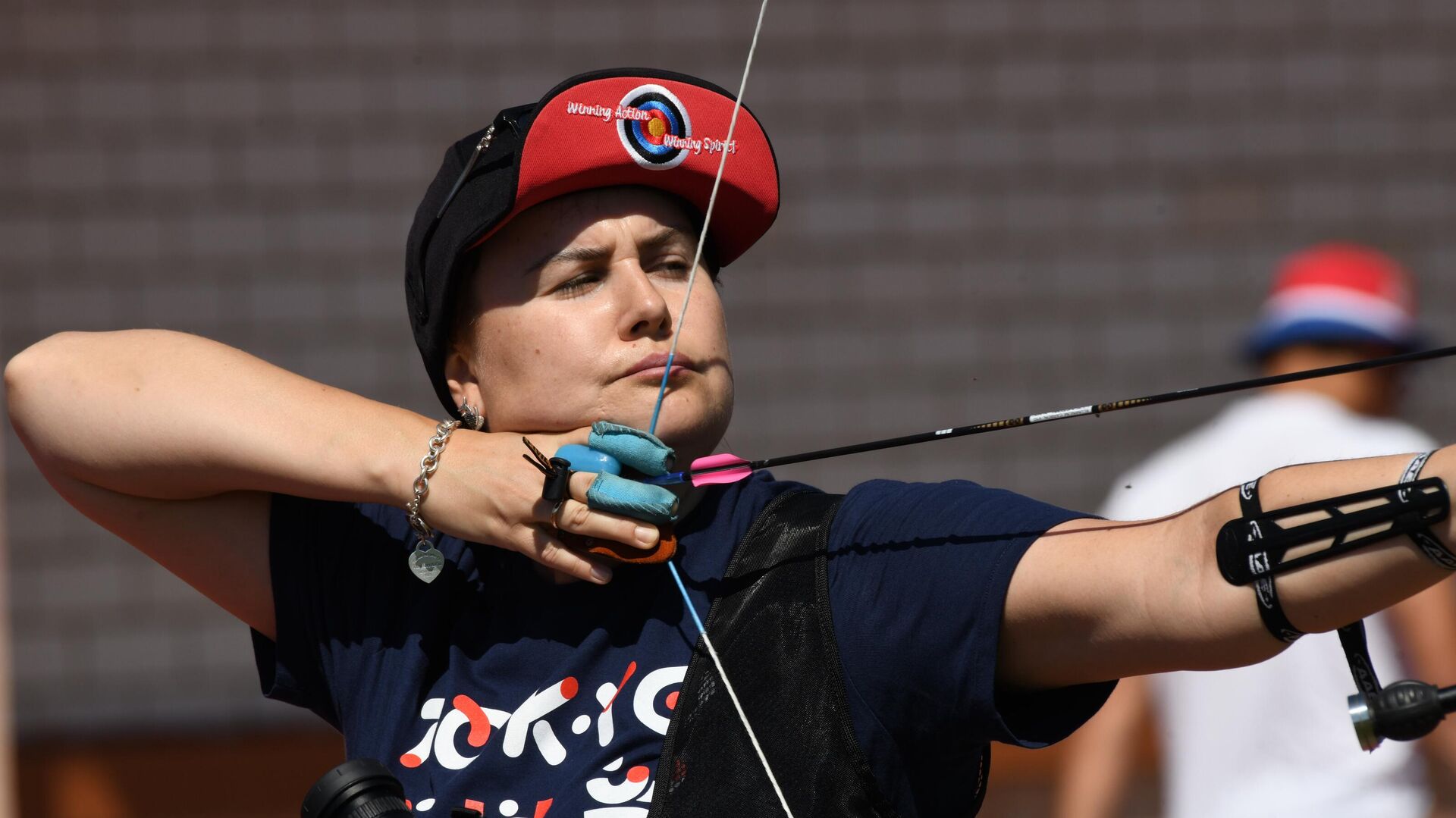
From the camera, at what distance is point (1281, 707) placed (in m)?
2.49

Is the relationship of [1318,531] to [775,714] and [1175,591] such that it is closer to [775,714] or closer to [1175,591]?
[1175,591]

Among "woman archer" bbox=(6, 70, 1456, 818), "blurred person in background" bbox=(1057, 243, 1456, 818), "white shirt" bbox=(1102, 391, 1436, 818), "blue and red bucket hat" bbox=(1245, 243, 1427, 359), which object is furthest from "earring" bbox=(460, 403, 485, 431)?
"blue and red bucket hat" bbox=(1245, 243, 1427, 359)

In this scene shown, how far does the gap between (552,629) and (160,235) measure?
3705 mm

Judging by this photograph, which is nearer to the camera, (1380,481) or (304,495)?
(1380,481)

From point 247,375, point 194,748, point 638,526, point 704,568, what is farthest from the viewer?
point 194,748

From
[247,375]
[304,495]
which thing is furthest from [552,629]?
[247,375]

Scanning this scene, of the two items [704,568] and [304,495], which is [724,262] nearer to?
[704,568]

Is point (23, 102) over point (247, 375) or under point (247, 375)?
over

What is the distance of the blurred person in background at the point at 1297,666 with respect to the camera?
96.2 inches

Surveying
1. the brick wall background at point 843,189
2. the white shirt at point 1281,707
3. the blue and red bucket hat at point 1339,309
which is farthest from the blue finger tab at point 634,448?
the brick wall background at point 843,189

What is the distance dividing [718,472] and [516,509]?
192mm

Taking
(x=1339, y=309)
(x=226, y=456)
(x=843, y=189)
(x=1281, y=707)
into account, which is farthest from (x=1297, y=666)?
(x=843, y=189)

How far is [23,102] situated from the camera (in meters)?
4.63

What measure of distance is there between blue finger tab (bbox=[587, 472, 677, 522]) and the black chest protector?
0.12 metres
